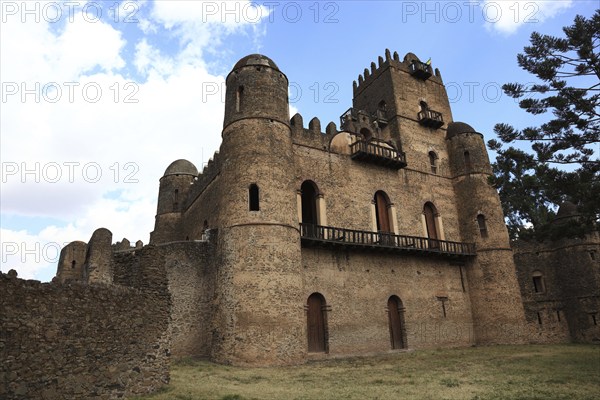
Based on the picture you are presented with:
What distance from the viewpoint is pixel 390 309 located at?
797 inches

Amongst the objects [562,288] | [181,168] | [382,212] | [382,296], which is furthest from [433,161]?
[181,168]

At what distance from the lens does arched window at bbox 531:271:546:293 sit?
1035 inches

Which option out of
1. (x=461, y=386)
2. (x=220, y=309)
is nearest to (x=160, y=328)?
(x=220, y=309)

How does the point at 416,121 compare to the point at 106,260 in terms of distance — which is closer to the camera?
the point at 106,260

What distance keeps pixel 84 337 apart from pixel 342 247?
12424 millimetres

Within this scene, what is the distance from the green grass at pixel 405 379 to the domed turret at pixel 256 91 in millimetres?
10008

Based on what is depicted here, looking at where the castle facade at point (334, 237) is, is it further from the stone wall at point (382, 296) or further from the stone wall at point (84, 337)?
the stone wall at point (84, 337)

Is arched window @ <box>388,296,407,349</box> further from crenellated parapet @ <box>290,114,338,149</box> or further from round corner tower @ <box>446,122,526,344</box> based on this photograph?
crenellated parapet @ <box>290,114,338,149</box>

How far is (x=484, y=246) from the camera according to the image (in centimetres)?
2358

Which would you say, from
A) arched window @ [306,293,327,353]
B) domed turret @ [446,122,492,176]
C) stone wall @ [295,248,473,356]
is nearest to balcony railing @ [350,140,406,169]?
domed turret @ [446,122,492,176]

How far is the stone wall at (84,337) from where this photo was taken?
725 centimetres

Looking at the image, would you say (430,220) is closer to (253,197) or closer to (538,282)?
(538,282)

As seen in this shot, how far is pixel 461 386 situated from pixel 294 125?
13.3 metres

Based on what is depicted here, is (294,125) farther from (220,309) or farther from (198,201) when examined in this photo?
(220,309)
